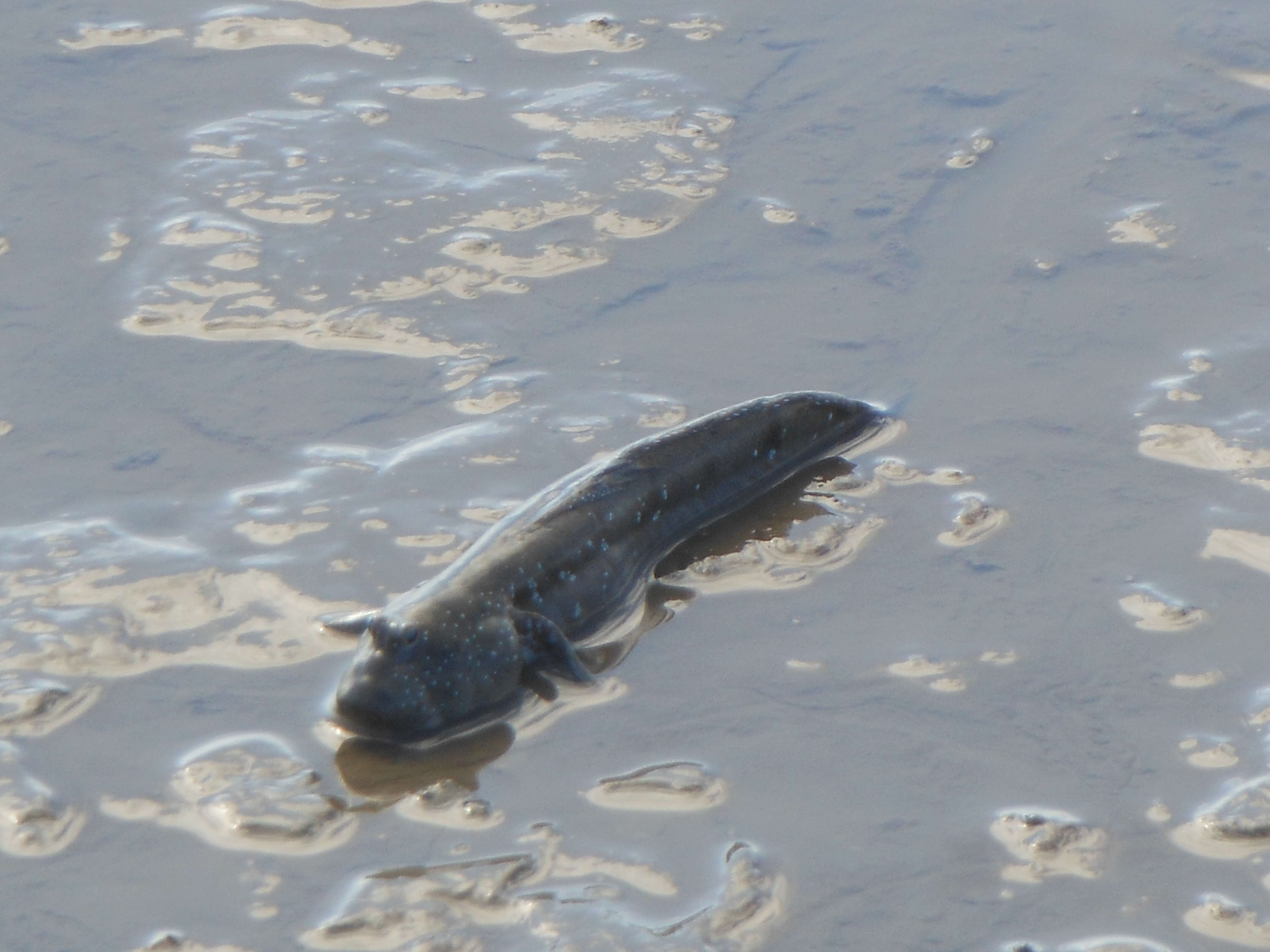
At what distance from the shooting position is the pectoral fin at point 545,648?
12.3ft

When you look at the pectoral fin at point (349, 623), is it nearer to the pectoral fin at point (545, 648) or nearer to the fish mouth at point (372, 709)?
the fish mouth at point (372, 709)

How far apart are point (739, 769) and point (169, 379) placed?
7.90 ft

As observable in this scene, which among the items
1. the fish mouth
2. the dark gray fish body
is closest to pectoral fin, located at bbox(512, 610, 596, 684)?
the dark gray fish body

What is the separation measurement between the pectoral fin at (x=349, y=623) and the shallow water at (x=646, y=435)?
34 millimetres

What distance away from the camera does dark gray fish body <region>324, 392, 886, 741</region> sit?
11.7 ft

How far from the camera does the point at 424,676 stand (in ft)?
11.6

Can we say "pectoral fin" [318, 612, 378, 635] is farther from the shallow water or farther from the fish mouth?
the fish mouth

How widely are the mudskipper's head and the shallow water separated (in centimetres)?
9

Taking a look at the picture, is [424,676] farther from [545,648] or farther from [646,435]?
[646,435]

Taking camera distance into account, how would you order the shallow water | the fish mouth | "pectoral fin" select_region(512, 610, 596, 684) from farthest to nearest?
"pectoral fin" select_region(512, 610, 596, 684), the fish mouth, the shallow water

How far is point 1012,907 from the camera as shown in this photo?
10.4ft

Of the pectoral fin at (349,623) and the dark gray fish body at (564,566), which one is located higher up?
the dark gray fish body at (564,566)

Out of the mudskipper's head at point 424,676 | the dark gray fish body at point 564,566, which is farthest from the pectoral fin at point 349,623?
the mudskipper's head at point 424,676

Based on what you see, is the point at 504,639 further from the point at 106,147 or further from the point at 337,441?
the point at 106,147
